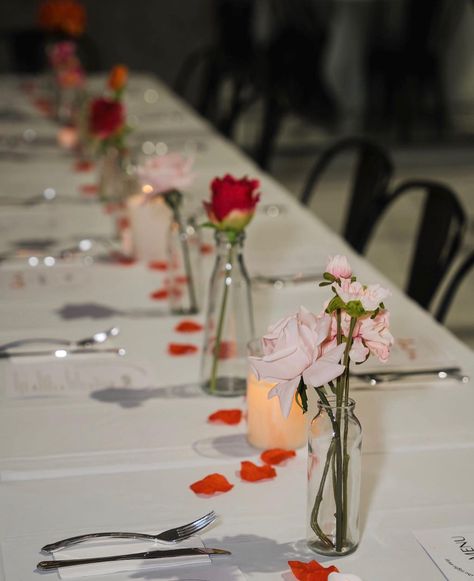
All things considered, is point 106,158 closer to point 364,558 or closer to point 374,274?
point 374,274

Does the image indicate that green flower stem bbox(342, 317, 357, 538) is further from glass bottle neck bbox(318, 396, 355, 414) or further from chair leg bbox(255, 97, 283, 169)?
chair leg bbox(255, 97, 283, 169)

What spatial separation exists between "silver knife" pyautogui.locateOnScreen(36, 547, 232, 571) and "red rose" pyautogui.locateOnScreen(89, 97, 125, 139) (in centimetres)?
169

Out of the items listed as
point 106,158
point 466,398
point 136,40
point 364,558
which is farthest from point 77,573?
point 136,40

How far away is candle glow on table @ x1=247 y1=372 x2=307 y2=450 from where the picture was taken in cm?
155

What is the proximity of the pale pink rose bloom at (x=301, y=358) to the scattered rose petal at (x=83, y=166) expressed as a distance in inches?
100

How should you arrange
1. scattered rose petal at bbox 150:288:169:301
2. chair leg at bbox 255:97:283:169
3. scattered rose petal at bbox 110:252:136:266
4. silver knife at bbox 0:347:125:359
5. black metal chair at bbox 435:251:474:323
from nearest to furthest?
1. silver knife at bbox 0:347:125:359
2. scattered rose petal at bbox 150:288:169:301
3. black metal chair at bbox 435:251:474:323
4. scattered rose petal at bbox 110:252:136:266
5. chair leg at bbox 255:97:283:169

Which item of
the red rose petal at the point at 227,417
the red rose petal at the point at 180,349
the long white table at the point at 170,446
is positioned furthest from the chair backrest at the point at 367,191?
the red rose petal at the point at 227,417

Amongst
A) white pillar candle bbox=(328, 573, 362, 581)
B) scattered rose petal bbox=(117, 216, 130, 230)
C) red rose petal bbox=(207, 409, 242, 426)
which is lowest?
scattered rose petal bbox=(117, 216, 130, 230)

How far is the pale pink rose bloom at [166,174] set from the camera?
2088 millimetres

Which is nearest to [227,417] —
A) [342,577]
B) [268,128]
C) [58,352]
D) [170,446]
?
[170,446]

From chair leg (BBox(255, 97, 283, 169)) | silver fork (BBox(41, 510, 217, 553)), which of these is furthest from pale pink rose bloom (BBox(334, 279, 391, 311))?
chair leg (BBox(255, 97, 283, 169))

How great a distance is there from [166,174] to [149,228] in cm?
46

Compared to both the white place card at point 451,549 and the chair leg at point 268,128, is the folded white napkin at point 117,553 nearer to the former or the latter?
the white place card at point 451,549

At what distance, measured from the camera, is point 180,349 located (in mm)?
1987
